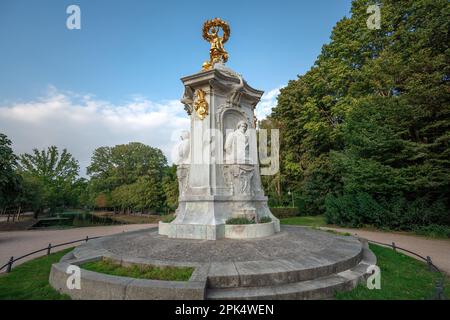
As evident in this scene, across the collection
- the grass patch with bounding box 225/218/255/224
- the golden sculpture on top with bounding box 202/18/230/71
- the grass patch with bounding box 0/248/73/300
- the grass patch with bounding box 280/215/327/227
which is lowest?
the grass patch with bounding box 280/215/327/227

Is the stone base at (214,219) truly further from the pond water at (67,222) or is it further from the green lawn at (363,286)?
the pond water at (67,222)

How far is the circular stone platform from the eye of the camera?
4105mm

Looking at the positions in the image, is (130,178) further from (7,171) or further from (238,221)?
(238,221)

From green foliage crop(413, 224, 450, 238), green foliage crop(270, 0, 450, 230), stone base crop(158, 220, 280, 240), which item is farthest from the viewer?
green foliage crop(270, 0, 450, 230)

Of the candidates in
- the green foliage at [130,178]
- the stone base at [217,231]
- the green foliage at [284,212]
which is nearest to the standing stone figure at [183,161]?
the stone base at [217,231]

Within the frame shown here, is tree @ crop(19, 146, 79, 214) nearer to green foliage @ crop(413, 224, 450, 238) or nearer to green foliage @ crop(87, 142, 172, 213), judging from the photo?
green foliage @ crop(87, 142, 172, 213)

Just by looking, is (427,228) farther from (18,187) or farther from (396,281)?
(18,187)

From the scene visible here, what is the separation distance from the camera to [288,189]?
26.7m

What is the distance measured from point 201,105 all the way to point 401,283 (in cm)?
753

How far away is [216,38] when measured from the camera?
1011 centimetres

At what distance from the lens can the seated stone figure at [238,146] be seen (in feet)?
28.5

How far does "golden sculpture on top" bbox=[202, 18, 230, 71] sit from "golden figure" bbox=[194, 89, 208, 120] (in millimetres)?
1747

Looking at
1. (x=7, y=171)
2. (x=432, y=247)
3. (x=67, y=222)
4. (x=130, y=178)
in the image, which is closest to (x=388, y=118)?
(x=432, y=247)

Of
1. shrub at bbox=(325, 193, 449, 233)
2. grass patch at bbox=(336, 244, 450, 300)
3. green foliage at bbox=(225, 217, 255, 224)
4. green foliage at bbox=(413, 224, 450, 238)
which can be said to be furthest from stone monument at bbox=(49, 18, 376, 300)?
shrub at bbox=(325, 193, 449, 233)
